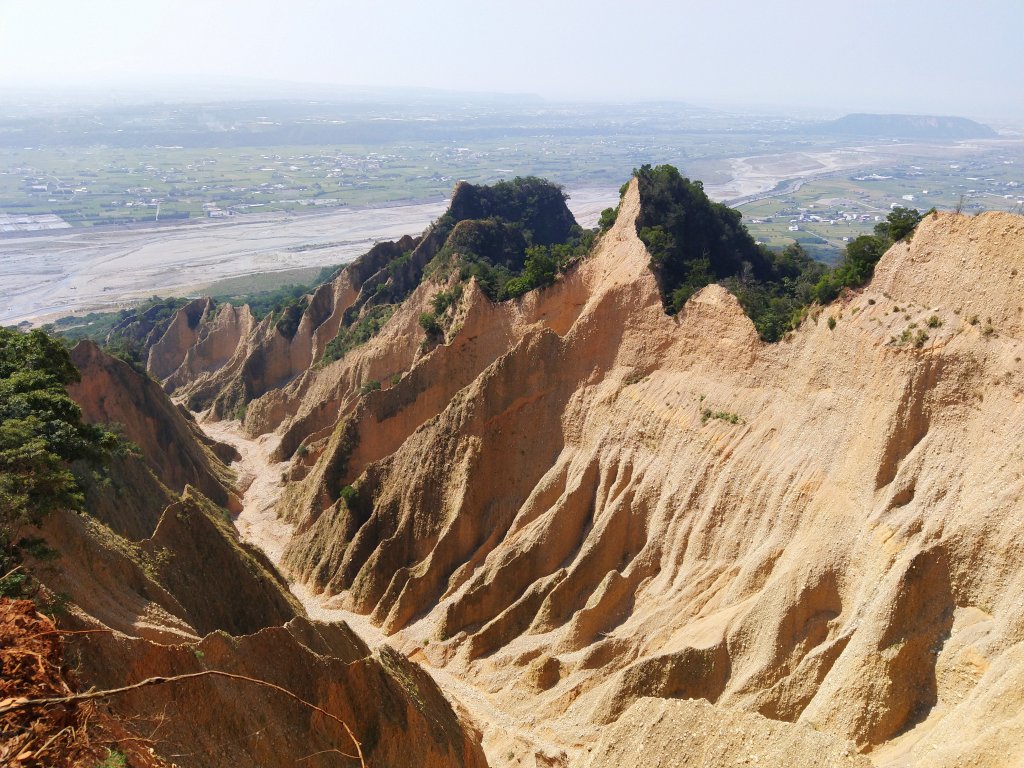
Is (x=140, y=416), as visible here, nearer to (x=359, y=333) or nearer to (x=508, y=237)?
(x=359, y=333)

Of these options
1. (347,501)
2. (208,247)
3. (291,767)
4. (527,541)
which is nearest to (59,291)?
(208,247)

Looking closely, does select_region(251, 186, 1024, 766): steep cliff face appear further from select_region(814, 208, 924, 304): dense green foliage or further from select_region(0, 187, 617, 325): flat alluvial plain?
select_region(0, 187, 617, 325): flat alluvial plain

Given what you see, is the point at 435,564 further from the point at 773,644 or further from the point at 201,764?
the point at 201,764

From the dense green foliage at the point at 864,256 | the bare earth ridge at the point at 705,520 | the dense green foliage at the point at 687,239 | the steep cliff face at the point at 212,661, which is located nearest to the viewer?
the steep cliff face at the point at 212,661

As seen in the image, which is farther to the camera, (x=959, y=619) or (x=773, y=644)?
(x=773, y=644)

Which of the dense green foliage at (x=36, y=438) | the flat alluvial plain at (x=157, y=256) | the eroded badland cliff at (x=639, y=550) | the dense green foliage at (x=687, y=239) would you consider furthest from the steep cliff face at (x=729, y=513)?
the flat alluvial plain at (x=157, y=256)

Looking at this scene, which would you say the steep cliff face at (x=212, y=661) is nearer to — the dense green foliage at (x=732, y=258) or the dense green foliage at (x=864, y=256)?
the dense green foliage at (x=732, y=258)

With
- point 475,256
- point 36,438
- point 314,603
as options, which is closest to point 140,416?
point 314,603
